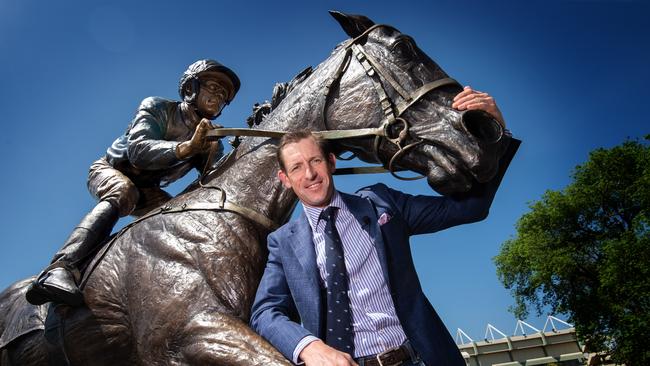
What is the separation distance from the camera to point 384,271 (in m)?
1.96

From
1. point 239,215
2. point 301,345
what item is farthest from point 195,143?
point 301,345

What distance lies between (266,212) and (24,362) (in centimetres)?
185

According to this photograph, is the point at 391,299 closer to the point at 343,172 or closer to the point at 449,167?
the point at 449,167

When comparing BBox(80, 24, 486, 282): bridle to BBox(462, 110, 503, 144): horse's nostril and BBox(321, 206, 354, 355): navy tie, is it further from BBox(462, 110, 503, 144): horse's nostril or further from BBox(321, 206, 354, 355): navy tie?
BBox(321, 206, 354, 355): navy tie

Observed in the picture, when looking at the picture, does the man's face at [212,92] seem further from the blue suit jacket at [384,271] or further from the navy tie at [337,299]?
the navy tie at [337,299]

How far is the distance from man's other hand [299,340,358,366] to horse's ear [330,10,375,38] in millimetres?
2266

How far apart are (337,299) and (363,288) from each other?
126mm

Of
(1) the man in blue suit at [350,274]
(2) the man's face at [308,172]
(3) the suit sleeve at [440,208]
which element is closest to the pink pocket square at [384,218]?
(1) the man in blue suit at [350,274]

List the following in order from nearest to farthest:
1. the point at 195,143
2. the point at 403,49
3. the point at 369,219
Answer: the point at 369,219, the point at 403,49, the point at 195,143

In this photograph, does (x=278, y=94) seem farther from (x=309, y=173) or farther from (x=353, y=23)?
(x=309, y=173)

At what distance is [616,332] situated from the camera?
56.3ft

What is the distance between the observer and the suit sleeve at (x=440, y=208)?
227 cm

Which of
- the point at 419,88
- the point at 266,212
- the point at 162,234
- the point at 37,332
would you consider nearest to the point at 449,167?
the point at 419,88

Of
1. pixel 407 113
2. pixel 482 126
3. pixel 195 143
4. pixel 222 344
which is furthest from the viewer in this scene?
pixel 195 143
